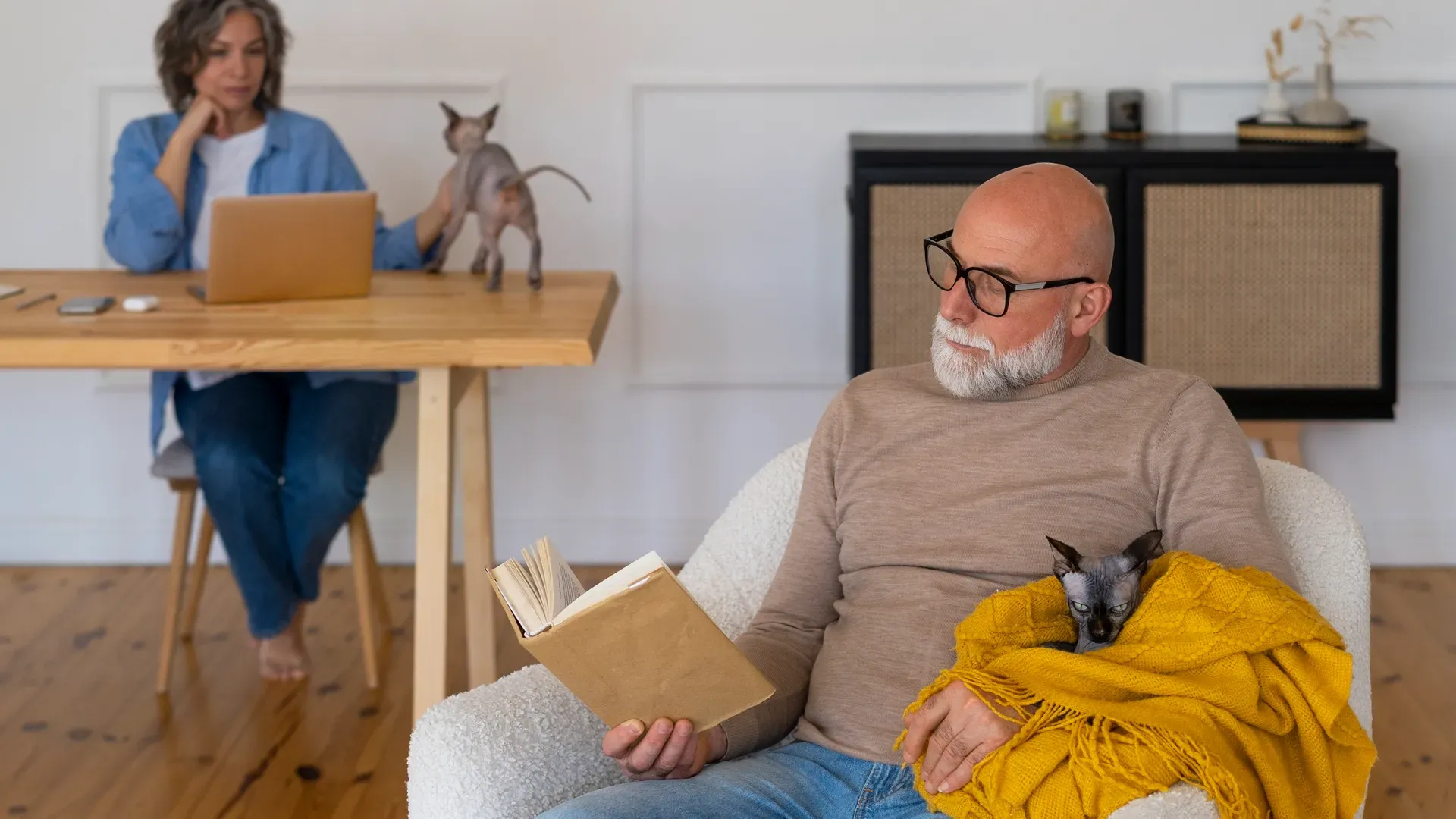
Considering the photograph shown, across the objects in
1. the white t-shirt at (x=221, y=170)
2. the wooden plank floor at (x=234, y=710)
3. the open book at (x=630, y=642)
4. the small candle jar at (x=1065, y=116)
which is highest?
the small candle jar at (x=1065, y=116)

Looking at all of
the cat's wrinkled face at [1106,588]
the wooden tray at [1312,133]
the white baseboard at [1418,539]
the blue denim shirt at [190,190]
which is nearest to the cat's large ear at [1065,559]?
the cat's wrinkled face at [1106,588]

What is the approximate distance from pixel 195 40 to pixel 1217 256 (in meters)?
2.09

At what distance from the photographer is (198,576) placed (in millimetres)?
3234

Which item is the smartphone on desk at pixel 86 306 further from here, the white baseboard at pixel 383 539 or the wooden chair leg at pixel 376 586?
the white baseboard at pixel 383 539

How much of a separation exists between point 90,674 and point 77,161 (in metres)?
1.27

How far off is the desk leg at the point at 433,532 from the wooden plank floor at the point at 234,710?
30cm

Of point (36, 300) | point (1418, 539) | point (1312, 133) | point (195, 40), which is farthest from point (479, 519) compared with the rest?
point (1418, 539)

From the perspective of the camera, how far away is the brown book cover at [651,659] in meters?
1.45

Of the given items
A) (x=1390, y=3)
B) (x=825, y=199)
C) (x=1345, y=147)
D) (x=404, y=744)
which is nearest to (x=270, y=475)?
(x=404, y=744)

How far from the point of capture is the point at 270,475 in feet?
9.67

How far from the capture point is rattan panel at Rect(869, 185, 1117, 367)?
10.9ft

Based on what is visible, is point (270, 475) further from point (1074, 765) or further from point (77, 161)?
point (1074, 765)

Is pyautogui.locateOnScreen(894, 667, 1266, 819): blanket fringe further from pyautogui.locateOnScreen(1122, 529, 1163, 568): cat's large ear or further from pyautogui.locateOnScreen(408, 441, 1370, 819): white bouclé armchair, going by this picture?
pyautogui.locateOnScreen(408, 441, 1370, 819): white bouclé armchair

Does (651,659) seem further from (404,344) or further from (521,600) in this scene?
(404,344)
